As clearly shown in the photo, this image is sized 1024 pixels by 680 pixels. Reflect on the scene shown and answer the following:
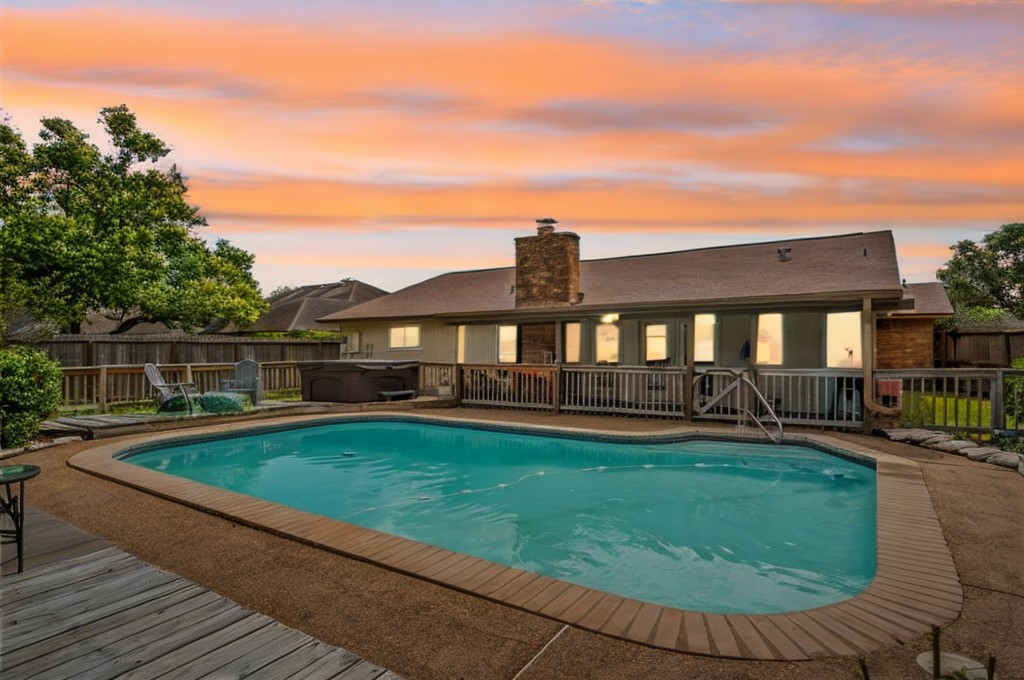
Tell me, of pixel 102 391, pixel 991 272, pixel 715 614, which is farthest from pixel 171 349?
pixel 991 272

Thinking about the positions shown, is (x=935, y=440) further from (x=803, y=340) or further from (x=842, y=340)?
(x=803, y=340)

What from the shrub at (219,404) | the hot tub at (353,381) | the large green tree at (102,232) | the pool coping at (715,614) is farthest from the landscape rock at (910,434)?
the large green tree at (102,232)

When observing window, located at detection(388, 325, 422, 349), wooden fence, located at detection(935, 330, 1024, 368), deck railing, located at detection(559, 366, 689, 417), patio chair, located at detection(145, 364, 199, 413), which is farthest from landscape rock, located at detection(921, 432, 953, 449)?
wooden fence, located at detection(935, 330, 1024, 368)

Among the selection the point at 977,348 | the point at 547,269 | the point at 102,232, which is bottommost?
the point at 977,348

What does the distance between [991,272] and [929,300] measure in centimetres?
2669

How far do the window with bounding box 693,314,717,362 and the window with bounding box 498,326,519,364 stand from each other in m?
5.88

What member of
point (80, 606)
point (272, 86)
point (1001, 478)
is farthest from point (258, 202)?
point (1001, 478)

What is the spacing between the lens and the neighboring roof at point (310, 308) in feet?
97.2

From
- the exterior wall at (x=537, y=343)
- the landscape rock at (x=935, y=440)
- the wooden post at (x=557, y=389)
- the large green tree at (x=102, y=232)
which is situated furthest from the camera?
the exterior wall at (x=537, y=343)

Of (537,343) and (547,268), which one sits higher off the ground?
(547,268)

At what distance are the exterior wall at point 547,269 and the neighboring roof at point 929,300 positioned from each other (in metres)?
9.66

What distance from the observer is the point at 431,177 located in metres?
18.3

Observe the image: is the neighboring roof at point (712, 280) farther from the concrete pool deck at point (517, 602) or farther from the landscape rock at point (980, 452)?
the concrete pool deck at point (517, 602)

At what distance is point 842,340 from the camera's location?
13.5 meters
